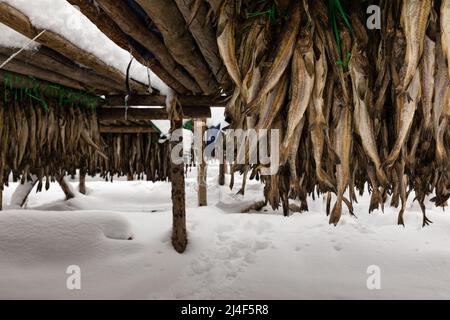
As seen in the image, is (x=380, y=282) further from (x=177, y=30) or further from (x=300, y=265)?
(x=177, y=30)

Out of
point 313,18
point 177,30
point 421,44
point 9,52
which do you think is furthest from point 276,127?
point 9,52

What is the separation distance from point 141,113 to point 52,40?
2325mm

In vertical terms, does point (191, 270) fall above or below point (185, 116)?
below

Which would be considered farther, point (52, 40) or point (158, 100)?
point (158, 100)

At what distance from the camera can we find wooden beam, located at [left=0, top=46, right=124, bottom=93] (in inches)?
100

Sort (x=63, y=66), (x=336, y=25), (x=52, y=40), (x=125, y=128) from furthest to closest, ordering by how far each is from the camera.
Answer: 1. (x=125, y=128)
2. (x=63, y=66)
3. (x=52, y=40)
4. (x=336, y=25)

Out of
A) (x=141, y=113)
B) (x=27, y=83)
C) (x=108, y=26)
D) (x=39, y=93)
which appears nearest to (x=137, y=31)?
(x=108, y=26)

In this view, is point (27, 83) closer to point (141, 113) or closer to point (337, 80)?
point (141, 113)

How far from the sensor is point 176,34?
1.99m

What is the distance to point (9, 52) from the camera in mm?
2457

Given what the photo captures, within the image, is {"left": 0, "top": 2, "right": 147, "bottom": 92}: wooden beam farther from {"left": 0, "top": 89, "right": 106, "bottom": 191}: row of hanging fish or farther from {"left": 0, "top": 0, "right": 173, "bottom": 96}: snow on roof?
{"left": 0, "top": 89, "right": 106, "bottom": 191}: row of hanging fish

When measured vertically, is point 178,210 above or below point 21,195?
above
